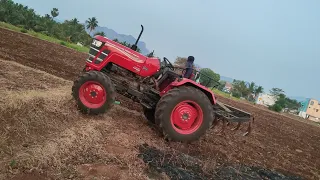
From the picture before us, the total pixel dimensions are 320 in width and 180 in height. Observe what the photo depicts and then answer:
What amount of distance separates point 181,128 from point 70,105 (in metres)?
2.15

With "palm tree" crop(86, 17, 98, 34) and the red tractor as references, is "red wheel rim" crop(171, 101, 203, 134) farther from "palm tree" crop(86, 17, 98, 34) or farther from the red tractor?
"palm tree" crop(86, 17, 98, 34)

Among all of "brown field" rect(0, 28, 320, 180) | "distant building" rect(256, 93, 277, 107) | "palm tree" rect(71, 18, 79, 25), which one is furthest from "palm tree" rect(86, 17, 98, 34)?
"brown field" rect(0, 28, 320, 180)

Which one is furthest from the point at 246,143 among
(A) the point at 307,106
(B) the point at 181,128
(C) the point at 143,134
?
(A) the point at 307,106

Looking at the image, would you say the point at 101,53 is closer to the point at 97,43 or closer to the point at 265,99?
the point at 97,43

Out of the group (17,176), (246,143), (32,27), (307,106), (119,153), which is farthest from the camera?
(307,106)

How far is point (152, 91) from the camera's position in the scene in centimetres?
636

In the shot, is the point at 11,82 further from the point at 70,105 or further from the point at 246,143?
the point at 246,143

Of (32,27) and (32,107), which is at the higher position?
(32,27)

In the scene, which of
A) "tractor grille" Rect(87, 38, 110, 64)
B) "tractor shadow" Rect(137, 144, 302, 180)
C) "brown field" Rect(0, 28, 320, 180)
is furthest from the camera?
"tractor grille" Rect(87, 38, 110, 64)

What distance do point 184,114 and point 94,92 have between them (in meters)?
1.73

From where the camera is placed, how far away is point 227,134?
8.52 meters

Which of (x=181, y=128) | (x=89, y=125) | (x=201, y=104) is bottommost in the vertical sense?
(x=89, y=125)

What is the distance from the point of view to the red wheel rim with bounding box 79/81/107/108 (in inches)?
232

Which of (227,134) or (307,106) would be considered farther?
(307,106)
